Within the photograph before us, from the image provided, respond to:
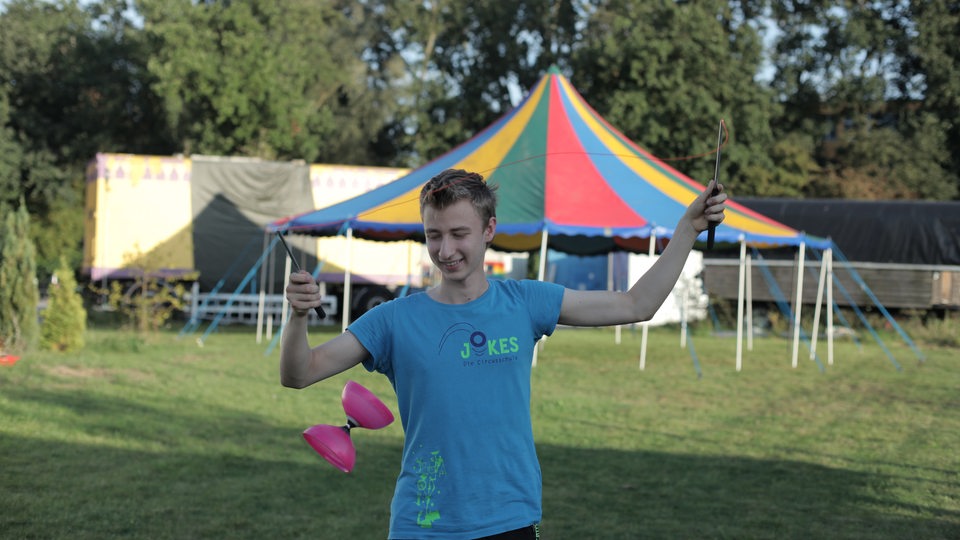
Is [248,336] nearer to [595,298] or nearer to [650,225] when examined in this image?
[650,225]

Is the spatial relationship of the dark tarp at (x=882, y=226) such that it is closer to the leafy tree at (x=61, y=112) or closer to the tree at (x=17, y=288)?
the tree at (x=17, y=288)

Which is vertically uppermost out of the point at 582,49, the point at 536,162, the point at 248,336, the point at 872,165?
the point at 582,49

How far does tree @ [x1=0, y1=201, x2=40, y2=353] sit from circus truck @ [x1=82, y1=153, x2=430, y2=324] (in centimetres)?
722

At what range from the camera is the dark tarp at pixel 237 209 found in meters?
22.1

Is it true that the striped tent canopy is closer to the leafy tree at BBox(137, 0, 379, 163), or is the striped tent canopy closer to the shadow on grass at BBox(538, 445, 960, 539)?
the shadow on grass at BBox(538, 445, 960, 539)

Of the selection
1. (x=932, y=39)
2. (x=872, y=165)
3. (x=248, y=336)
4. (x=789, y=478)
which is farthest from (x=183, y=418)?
(x=932, y=39)

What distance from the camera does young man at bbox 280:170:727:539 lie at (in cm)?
277

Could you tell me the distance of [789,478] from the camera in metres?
7.45

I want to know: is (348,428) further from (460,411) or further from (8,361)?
(8,361)

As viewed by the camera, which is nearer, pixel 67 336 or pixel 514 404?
pixel 514 404

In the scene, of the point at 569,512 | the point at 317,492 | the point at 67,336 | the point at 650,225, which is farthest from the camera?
the point at 67,336

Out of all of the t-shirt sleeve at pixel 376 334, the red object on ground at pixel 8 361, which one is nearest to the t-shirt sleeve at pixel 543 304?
the t-shirt sleeve at pixel 376 334

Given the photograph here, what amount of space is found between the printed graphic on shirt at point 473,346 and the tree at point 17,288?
1215cm

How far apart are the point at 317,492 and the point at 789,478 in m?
3.29
